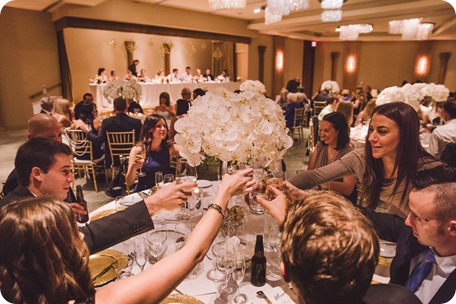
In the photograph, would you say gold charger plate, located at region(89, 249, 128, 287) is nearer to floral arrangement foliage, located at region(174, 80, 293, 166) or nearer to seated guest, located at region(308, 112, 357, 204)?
floral arrangement foliage, located at region(174, 80, 293, 166)

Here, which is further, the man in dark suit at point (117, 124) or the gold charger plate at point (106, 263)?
the man in dark suit at point (117, 124)

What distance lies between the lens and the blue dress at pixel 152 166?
10.8ft

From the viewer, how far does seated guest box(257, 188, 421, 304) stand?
769mm

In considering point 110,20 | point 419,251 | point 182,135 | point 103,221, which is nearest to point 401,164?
point 419,251

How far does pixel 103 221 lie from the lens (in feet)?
5.21

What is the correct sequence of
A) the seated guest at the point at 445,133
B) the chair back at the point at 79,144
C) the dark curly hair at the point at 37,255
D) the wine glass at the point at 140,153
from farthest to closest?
→ the chair back at the point at 79,144 → the seated guest at the point at 445,133 → the wine glass at the point at 140,153 → the dark curly hair at the point at 37,255

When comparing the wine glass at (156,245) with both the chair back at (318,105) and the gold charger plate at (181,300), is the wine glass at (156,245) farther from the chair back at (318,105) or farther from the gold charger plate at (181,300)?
the chair back at (318,105)

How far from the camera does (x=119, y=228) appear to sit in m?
1.57

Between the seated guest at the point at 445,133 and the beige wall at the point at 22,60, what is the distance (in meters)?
10.5

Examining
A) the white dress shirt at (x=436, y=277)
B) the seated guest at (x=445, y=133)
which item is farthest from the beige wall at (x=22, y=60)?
the white dress shirt at (x=436, y=277)

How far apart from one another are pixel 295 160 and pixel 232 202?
195 inches

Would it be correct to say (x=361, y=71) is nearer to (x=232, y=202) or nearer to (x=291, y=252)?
(x=232, y=202)

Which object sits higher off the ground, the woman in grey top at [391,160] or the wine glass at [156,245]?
the woman in grey top at [391,160]

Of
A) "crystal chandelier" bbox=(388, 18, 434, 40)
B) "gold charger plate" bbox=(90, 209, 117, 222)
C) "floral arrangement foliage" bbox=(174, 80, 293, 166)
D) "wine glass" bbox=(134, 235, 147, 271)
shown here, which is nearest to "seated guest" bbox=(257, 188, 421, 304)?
"floral arrangement foliage" bbox=(174, 80, 293, 166)
